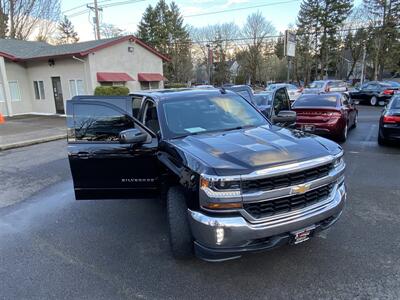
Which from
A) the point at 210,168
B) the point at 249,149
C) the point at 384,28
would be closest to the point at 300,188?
the point at 249,149

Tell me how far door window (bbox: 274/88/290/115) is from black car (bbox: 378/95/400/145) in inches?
104

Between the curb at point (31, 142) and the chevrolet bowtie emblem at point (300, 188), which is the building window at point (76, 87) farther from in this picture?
the chevrolet bowtie emblem at point (300, 188)

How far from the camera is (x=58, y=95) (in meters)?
20.1

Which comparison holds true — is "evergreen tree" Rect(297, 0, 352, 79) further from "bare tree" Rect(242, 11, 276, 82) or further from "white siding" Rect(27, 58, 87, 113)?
"white siding" Rect(27, 58, 87, 113)

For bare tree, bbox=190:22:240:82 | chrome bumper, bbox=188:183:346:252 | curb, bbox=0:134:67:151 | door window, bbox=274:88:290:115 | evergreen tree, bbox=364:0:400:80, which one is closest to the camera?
chrome bumper, bbox=188:183:346:252

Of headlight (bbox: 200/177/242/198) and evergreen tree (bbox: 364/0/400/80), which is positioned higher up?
evergreen tree (bbox: 364/0/400/80)

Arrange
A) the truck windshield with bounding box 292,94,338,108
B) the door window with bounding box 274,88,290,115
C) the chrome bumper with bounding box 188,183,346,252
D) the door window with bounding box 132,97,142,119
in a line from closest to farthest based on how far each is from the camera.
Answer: the chrome bumper with bounding box 188,183,346,252, the door window with bounding box 132,97,142,119, the door window with bounding box 274,88,290,115, the truck windshield with bounding box 292,94,338,108

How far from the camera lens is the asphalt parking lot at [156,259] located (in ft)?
9.70

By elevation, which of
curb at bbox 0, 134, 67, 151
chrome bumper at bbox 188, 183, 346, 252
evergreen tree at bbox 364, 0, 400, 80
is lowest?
curb at bbox 0, 134, 67, 151

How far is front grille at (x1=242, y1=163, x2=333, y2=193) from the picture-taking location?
2.73m

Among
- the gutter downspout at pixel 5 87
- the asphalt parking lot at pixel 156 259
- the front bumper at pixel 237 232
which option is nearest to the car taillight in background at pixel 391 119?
the asphalt parking lot at pixel 156 259

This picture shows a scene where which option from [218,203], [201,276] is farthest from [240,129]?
[201,276]

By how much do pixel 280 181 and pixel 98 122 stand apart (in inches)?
103

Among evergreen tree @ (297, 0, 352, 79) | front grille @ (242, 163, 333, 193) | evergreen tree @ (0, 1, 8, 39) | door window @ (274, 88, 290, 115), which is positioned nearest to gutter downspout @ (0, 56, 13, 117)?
evergreen tree @ (0, 1, 8, 39)
